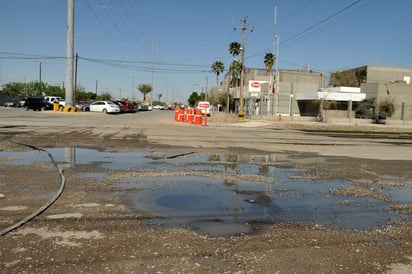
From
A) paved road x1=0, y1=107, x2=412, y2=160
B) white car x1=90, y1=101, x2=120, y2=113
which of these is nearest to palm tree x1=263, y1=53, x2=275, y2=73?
white car x1=90, y1=101, x2=120, y2=113

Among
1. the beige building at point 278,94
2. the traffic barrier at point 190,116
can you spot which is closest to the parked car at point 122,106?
the beige building at point 278,94

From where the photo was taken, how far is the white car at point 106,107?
53125mm

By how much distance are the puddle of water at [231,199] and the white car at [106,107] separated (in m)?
42.4

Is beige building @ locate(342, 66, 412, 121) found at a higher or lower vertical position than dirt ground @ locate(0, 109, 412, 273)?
higher

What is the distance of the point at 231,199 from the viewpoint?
721cm

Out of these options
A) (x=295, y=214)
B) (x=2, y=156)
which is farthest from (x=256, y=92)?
(x=295, y=214)

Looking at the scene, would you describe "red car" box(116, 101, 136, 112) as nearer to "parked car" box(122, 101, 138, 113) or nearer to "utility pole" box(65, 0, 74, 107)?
"parked car" box(122, 101, 138, 113)

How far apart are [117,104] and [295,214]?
50843 mm

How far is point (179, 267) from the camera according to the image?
415cm

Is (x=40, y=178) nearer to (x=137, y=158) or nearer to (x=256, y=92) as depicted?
(x=137, y=158)

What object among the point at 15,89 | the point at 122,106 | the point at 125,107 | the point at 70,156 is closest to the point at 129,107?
the point at 125,107

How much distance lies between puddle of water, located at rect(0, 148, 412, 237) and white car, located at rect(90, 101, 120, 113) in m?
42.4

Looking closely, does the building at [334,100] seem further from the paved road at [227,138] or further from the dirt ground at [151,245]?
the dirt ground at [151,245]

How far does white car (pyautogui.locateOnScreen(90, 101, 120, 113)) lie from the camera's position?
53125 millimetres
